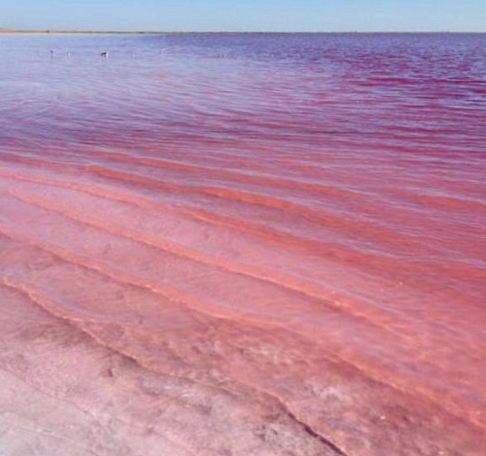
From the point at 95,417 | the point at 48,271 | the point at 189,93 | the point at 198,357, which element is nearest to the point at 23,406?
the point at 95,417

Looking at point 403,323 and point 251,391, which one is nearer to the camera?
point 251,391

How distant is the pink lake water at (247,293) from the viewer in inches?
93.9

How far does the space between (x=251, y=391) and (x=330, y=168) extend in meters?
4.15

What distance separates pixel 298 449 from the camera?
222cm

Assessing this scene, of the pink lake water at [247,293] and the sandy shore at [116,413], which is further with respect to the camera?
the pink lake water at [247,293]

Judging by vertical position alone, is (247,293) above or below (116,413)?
below

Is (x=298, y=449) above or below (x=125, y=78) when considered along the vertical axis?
above

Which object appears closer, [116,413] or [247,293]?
[116,413]

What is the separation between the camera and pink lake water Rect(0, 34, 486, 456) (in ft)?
7.82

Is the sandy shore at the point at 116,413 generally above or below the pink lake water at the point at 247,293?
above

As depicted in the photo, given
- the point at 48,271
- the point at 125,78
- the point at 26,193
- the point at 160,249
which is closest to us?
the point at 48,271

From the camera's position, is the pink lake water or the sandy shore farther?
the pink lake water

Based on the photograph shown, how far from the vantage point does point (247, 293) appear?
11.6ft

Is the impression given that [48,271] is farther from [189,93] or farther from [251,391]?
[189,93]
